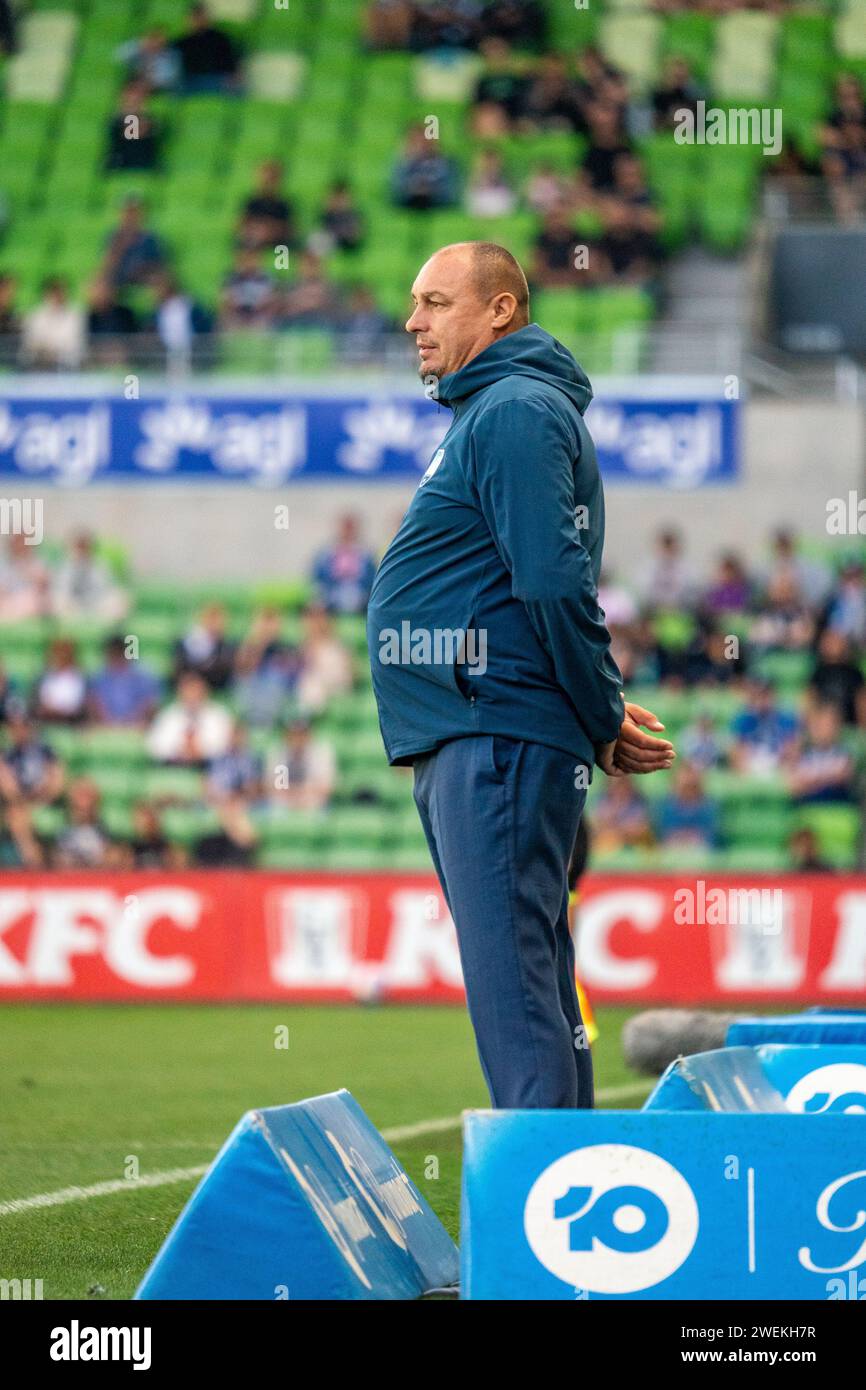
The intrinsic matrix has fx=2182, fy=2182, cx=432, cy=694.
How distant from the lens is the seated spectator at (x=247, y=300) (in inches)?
723

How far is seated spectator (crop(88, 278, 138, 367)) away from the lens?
1778cm

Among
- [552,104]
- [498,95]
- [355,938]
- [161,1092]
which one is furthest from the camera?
[498,95]

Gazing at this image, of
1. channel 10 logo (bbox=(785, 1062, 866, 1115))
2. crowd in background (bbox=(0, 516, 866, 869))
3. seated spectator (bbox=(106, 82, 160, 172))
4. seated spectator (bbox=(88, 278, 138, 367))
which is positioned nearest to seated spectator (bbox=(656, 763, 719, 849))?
crowd in background (bbox=(0, 516, 866, 869))

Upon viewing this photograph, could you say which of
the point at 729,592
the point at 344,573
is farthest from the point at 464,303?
the point at 344,573

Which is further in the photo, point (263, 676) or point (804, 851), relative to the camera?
point (263, 676)

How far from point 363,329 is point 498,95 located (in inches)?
150

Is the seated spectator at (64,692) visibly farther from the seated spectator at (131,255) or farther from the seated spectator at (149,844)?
the seated spectator at (131,255)

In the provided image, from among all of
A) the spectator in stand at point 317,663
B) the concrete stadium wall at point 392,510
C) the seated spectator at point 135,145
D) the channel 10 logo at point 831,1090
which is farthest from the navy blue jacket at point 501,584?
the seated spectator at point 135,145

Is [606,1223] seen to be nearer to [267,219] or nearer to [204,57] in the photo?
[267,219]

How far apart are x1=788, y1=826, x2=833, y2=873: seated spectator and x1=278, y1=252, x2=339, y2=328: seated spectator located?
5.91 m

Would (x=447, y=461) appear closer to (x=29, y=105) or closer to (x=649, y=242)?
(x=649, y=242)

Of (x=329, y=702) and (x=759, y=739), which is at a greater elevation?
(x=329, y=702)

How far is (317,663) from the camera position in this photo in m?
16.8

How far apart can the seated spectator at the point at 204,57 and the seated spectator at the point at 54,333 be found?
400cm
